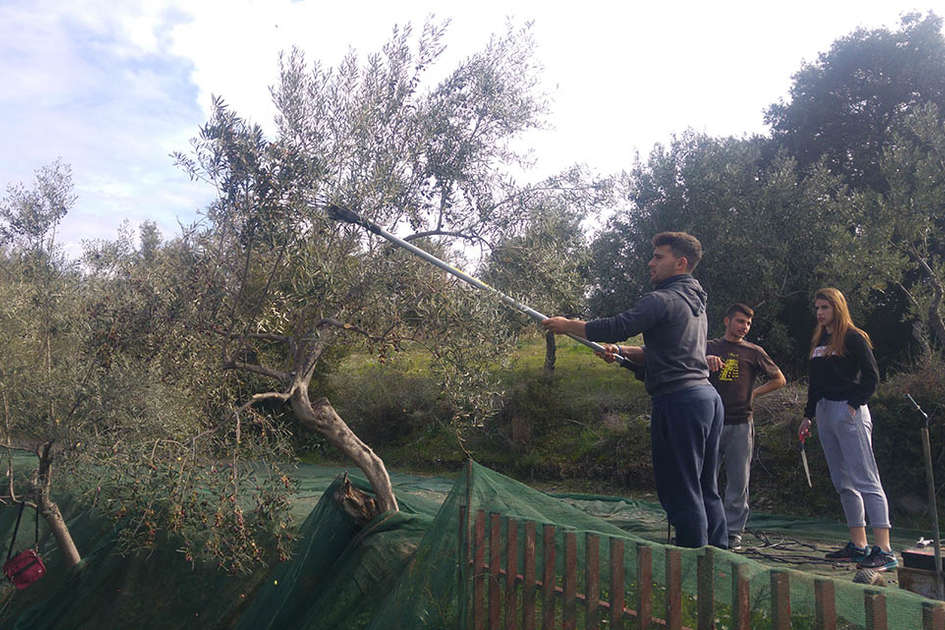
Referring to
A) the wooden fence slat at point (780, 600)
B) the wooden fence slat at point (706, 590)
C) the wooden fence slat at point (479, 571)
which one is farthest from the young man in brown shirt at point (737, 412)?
the wooden fence slat at point (780, 600)

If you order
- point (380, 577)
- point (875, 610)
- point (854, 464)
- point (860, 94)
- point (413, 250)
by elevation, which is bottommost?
point (380, 577)

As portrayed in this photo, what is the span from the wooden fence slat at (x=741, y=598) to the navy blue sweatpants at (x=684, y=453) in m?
1.30

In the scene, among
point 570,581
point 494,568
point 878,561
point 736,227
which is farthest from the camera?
point 736,227

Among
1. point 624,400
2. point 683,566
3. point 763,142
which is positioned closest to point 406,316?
point 683,566

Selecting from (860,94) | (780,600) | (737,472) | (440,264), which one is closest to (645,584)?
(780,600)

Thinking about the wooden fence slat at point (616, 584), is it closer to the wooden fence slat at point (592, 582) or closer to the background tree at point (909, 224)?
the wooden fence slat at point (592, 582)

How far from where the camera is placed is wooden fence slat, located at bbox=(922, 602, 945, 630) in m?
2.52

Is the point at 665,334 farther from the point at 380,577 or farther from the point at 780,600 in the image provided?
the point at 380,577

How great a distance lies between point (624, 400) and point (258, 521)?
9590 millimetres

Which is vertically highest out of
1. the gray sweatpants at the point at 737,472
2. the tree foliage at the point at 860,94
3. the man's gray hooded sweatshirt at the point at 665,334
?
the tree foliage at the point at 860,94

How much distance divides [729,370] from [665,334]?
7.46ft

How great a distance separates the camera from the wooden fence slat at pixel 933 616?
8.28ft

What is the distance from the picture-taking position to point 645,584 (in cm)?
347

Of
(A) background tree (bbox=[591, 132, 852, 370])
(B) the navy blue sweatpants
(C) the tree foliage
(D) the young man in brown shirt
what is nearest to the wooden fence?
(B) the navy blue sweatpants
